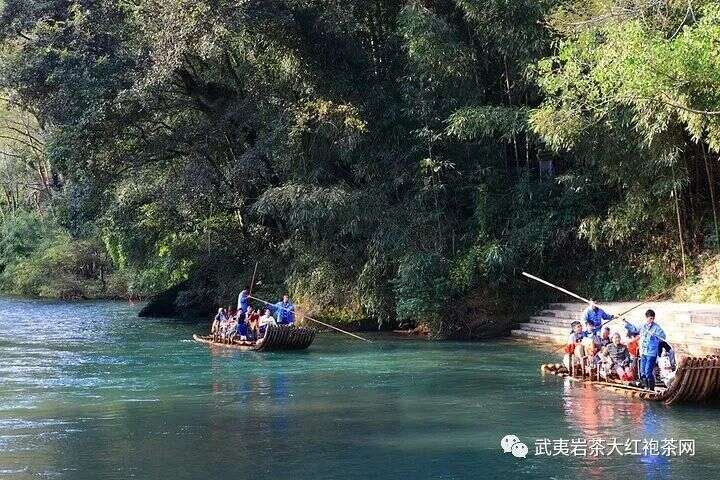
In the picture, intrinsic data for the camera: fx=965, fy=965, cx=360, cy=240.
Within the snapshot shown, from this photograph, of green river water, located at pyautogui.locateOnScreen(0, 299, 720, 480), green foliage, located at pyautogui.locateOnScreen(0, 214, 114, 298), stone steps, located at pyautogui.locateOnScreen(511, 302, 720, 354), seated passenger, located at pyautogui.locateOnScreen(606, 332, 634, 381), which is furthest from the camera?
green foliage, located at pyautogui.locateOnScreen(0, 214, 114, 298)

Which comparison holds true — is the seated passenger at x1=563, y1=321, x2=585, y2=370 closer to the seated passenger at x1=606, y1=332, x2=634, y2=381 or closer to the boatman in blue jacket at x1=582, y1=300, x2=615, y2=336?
the boatman in blue jacket at x1=582, y1=300, x2=615, y2=336

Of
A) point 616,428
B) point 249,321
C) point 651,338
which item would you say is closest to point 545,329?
point 249,321

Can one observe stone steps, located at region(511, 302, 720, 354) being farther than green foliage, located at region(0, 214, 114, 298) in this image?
No

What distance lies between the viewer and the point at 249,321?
2384 cm

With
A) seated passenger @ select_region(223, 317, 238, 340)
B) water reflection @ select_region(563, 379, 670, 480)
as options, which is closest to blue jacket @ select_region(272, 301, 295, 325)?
seated passenger @ select_region(223, 317, 238, 340)

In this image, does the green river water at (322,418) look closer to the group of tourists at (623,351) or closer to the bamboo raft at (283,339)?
the bamboo raft at (283,339)

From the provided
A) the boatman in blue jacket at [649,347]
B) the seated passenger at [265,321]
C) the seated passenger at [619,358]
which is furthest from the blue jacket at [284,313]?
the boatman in blue jacket at [649,347]

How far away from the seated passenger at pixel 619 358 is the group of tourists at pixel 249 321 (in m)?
8.86

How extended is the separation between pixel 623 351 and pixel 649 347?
1.30 m

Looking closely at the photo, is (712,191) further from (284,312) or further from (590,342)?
(284,312)

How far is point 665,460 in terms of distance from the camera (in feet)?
36.3

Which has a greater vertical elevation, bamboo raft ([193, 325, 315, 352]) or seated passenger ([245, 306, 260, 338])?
seated passenger ([245, 306, 260, 338])

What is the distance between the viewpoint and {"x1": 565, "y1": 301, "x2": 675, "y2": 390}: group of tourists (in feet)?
48.4

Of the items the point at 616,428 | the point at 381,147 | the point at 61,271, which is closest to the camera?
the point at 616,428
